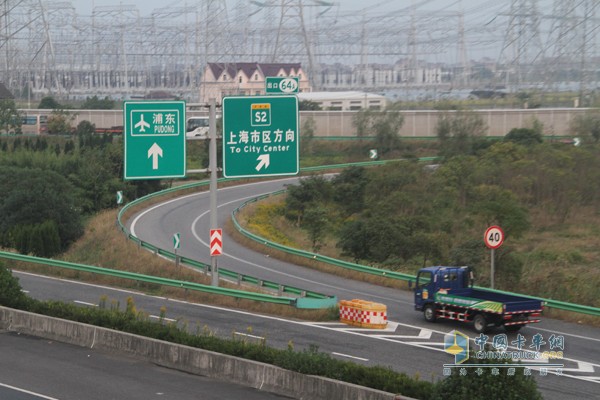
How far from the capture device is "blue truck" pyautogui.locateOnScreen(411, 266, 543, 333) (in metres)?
23.3

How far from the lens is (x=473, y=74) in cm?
15675

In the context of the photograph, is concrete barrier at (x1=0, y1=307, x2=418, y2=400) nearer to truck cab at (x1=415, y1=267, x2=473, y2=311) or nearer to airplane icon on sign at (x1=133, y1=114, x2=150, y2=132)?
airplane icon on sign at (x1=133, y1=114, x2=150, y2=132)

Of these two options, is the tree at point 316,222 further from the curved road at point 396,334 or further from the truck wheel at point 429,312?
the truck wheel at point 429,312

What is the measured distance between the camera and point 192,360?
18516 mm

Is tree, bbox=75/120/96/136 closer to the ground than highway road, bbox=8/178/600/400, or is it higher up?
higher up

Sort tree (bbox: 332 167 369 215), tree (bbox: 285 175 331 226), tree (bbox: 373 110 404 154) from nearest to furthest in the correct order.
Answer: tree (bbox: 285 175 331 226) < tree (bbox: 332 167 369 215) < tree (bbox: 373 110 404 154)

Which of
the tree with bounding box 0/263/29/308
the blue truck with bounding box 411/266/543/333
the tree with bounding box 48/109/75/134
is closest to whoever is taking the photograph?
the blue truck with bounding box 411/266/543/333

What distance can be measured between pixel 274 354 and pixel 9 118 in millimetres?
91528

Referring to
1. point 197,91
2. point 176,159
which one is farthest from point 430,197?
point 197,91

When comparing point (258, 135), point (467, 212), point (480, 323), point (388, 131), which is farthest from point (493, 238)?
point (388, 131)

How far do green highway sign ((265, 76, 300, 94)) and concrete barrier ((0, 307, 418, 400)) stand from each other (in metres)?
21.4

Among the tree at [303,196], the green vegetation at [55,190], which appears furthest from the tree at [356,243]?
the green vegetation at [55,190]

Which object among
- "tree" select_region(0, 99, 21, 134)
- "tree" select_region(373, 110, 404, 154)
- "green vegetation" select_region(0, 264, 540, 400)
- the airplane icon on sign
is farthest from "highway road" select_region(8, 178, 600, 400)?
"tree" select_region(0, 99, 21, 134)

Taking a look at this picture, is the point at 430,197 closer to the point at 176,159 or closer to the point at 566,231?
the point at 566,231
